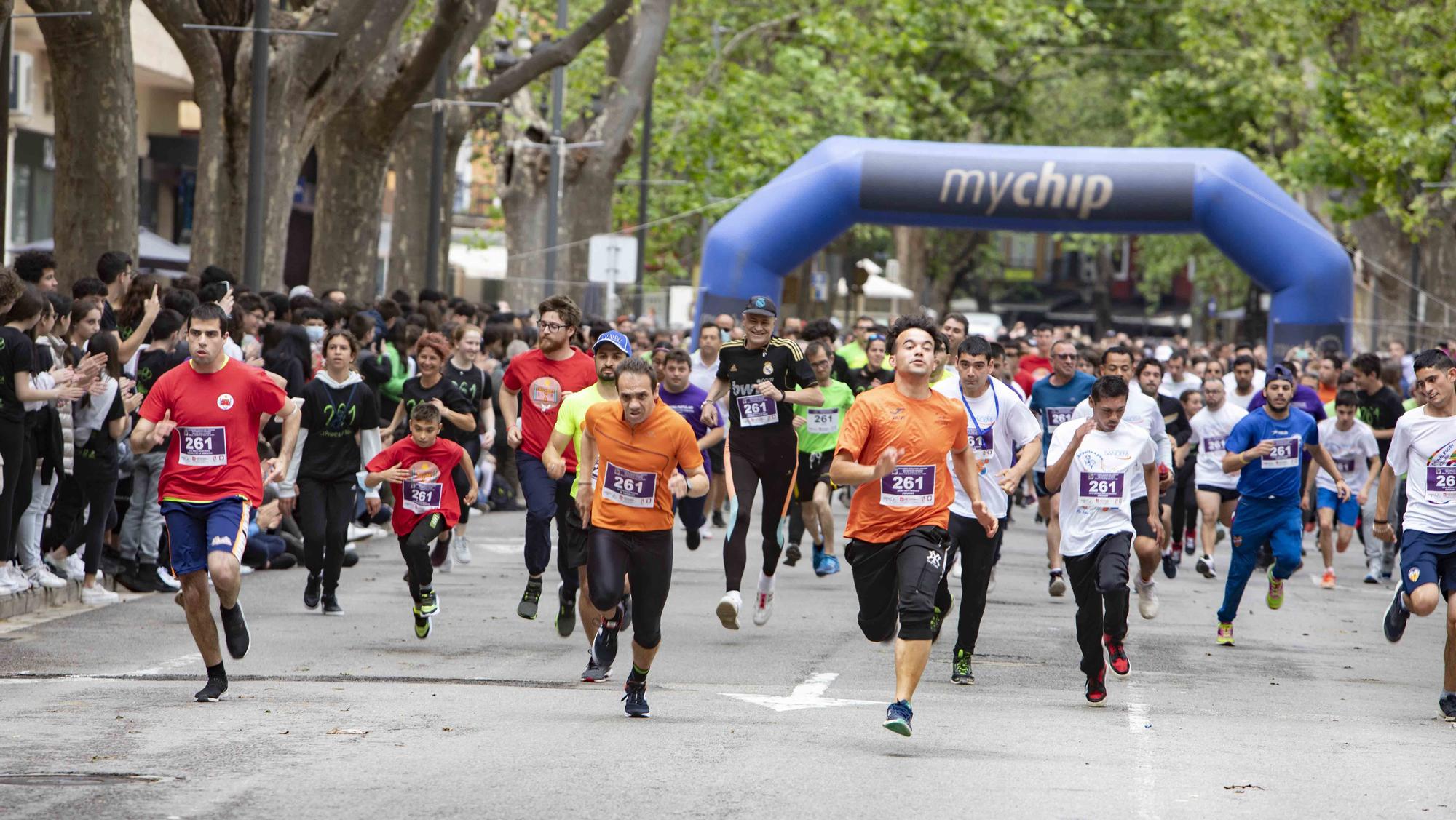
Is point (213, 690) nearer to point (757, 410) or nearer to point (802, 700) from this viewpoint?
point (802, 700)

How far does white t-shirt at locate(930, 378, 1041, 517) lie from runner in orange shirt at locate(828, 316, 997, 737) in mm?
2321

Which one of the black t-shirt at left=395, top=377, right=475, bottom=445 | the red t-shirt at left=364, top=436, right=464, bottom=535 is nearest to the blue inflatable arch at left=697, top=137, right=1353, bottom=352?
the black t-shirt at left=395, top=377, right=475, bottom=445

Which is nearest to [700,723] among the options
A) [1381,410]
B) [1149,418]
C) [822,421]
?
[1149,418]

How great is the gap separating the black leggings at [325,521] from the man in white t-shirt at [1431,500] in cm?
582

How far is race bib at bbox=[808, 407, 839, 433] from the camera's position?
1585cm

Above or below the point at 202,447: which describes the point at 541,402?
above

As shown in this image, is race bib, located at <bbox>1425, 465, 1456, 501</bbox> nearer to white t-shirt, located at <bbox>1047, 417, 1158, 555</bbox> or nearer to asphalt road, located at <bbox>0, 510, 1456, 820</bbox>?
asphalt road, located at <bbox>0, 510, 1456, 820</bbox>

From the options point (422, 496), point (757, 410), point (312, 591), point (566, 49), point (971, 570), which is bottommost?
point (312, 591)

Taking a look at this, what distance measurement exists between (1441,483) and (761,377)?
3855mm

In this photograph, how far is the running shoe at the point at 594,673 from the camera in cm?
1023

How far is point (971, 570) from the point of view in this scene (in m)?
11.0

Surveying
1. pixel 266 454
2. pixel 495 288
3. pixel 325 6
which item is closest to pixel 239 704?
pixel 266 454

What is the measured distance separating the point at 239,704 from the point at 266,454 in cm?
661

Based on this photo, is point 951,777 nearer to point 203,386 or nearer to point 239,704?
point 239,704
